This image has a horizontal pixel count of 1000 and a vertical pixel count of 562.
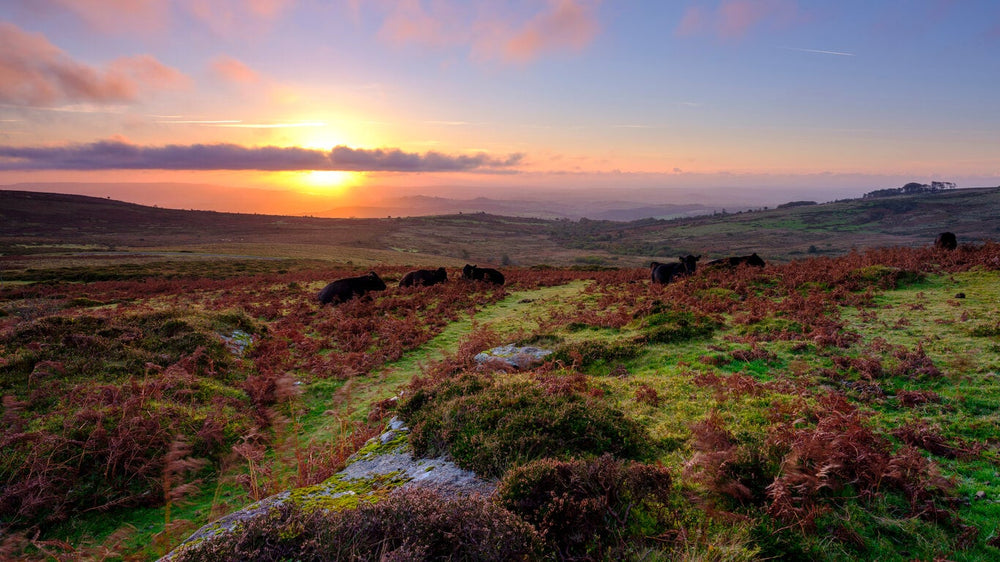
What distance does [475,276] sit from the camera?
27.3 meters

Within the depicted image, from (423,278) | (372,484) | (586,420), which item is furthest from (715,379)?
(423,278)

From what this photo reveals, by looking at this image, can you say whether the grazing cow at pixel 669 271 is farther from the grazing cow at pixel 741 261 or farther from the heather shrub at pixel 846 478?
the heather shrub at pixel 846 478

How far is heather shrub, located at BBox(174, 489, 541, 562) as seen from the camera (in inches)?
113

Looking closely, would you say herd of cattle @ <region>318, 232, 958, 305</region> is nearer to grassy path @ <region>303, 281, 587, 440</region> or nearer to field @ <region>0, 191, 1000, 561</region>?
field @ <region>0, 191, 1000, 561</region>

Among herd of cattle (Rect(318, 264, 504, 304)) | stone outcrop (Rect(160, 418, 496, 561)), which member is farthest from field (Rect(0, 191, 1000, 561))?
herd of cattle (Rect(318, 264, 504, 304))

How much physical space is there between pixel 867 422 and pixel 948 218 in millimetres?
164970

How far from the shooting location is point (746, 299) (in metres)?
15.1

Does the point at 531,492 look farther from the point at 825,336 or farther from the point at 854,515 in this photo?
the point at 825,336

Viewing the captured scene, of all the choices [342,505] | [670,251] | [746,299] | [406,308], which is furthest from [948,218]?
[342,505]

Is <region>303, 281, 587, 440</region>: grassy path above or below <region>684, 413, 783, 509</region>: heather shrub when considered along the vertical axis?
below

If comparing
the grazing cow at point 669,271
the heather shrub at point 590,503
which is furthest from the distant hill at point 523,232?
the heather shrub at point 590,503

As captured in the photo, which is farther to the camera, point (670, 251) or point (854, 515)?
point (670, 251)

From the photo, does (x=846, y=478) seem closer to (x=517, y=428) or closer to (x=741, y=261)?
(x=517, y=428)

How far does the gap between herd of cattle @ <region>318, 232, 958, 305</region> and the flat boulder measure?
12032 mm
